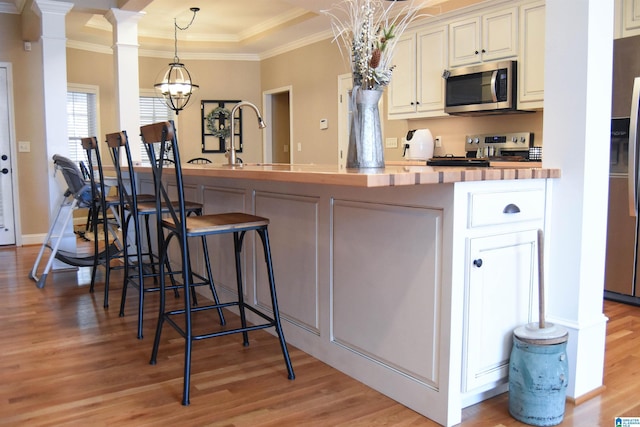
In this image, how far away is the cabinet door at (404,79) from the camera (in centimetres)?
519

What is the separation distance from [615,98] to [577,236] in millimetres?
1971

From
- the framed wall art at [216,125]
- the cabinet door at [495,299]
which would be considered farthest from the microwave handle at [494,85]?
the framed wall art at [216,125]

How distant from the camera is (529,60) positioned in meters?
4.16

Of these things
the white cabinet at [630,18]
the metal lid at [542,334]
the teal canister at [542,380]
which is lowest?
the teal canister at [542,380]

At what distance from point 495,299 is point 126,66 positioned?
4.25 m

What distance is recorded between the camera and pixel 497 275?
199 cm

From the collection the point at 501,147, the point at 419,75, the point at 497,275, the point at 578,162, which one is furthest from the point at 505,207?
the point at 419,75

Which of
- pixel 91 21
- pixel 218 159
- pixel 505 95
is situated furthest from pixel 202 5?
pixel 505 95

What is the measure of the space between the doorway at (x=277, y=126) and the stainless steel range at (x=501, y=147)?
3.89m

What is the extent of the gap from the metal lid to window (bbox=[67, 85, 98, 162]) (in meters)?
6.69

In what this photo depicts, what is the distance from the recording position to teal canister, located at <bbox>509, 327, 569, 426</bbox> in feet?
6.23

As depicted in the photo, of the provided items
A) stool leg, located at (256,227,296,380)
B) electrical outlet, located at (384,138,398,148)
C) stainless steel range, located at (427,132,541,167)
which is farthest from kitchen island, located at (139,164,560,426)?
electrical outlet, located at (384,138,398,148)

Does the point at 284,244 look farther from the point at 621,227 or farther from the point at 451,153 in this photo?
the point at 451,153

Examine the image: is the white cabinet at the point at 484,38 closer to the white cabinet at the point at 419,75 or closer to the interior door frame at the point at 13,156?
the white cabinet at the point at 419,75
